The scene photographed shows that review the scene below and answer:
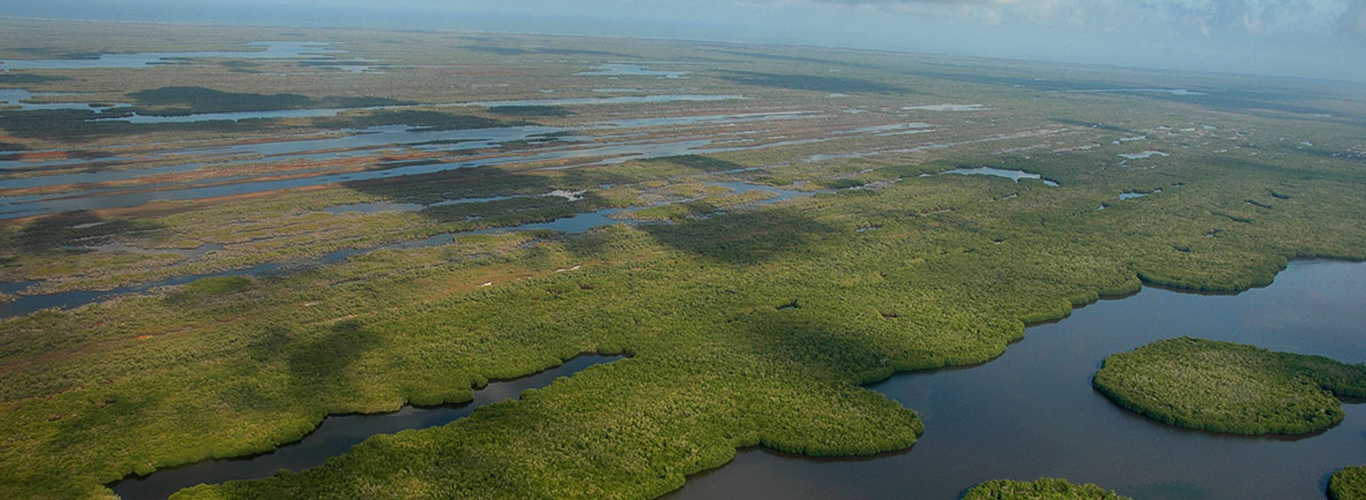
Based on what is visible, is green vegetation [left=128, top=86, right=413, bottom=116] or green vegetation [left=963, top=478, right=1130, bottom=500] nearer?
green vegetation [left=963, top=478, right=1130, bottom=500]

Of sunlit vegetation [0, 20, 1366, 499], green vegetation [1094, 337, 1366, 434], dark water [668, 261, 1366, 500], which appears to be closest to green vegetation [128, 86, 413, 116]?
sunlit vegetation [0, 20, 1366, 499]

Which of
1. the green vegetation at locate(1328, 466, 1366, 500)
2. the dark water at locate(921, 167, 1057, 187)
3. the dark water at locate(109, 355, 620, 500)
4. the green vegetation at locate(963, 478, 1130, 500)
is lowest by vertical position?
the dark water at locate(109, 355, 620, 500)

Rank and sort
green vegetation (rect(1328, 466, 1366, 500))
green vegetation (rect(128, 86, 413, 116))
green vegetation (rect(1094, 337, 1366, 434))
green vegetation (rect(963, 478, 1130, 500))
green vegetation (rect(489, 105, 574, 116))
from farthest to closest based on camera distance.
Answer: green vegetation (rect(489, 105, 574, 116)) < green vegetation (rect(128, 86, 413, 116)) < green vegetation (rect(1094, 337, 1366, 434)) < green vegetation (rect(1328, 466, 1366, 500)) < green vegetation (rect(963, 478, 1130, 500))

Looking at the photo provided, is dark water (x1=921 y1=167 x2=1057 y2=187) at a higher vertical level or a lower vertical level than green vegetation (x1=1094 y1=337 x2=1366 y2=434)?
higher

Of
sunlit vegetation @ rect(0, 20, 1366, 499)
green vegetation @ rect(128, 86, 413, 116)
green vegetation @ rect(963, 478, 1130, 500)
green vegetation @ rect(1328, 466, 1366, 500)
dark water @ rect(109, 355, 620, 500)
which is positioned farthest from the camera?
green vegetation @ rect(128, 86, 413, 116)

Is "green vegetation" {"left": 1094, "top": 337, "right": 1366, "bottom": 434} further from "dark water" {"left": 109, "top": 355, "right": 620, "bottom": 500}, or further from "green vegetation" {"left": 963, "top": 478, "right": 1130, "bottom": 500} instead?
"dark water" {"left": 109, "top": 355, "right": 620, "bottom": 500}

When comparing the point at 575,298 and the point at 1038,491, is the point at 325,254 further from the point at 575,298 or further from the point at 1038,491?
the point at 1038,491

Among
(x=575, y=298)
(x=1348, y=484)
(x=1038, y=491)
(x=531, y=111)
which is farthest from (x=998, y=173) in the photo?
(x=531, y=111)
